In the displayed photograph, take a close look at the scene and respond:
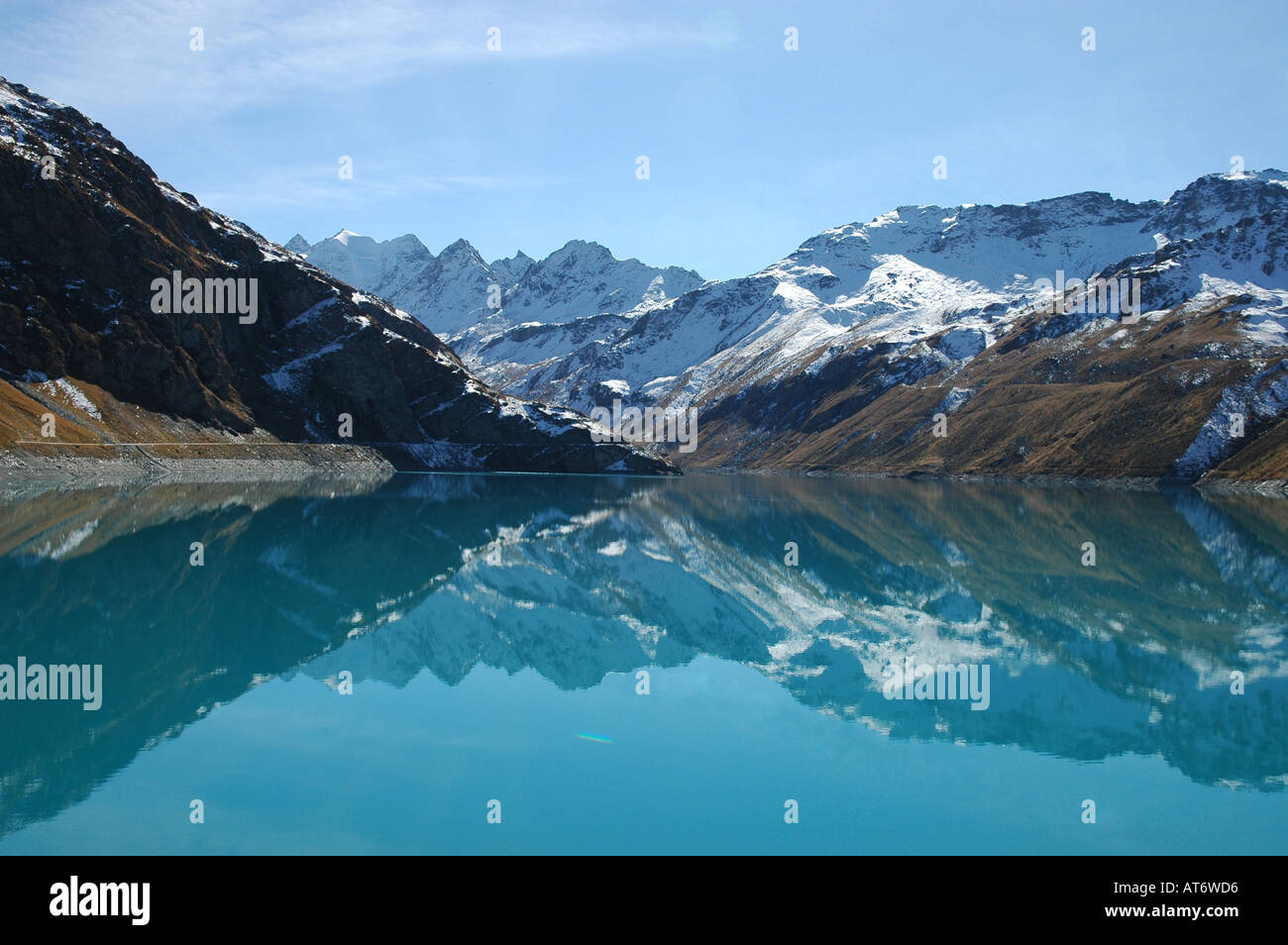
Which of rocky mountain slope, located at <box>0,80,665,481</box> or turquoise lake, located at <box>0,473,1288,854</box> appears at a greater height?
rocky mountain slope, located at <box>0,80,665,481</box>

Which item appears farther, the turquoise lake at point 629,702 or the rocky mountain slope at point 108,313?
the rocky mountain slope at point 108,313

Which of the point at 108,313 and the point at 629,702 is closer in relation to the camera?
the point at 629,702

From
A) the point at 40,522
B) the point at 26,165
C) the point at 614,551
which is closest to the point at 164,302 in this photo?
the point at 26,165

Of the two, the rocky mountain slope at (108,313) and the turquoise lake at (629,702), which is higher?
the rocky mountain slope at (108,313)

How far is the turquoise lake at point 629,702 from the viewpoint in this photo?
1805 centimetres

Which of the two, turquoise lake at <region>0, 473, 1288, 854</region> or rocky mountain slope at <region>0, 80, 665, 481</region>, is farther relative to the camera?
rocky mountain slope at <region>0, 80, 665, 481</region>

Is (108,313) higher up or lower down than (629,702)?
higher up

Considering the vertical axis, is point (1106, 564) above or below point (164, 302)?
below

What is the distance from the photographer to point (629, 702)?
2803 centimetres

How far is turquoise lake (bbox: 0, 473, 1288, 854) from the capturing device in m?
18.0

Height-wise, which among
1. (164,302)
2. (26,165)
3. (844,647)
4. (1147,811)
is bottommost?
(1147,811)

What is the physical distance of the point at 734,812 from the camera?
1870 cm
